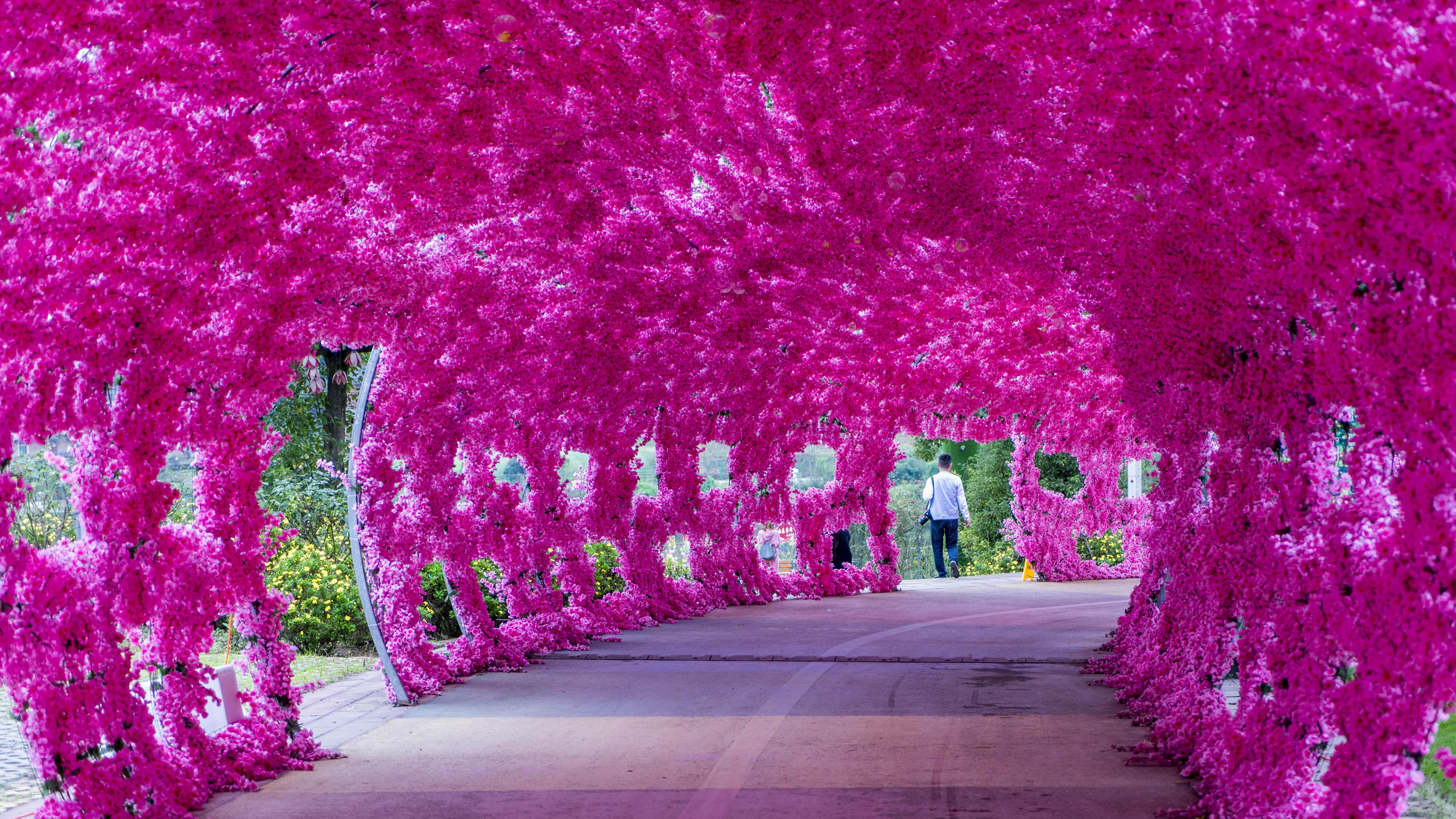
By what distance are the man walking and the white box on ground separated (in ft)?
50.7

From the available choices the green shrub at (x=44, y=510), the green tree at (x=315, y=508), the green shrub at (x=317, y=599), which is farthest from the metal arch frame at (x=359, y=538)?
the green shrub at (x=44, y=510)

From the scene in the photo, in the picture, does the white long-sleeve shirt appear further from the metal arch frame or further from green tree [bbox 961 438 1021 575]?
the metal arch frame

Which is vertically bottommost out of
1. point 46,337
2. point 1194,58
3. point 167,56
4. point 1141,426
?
point 1141,426

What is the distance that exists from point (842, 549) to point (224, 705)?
1399 cm

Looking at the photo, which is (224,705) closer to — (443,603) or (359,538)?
(359,538)

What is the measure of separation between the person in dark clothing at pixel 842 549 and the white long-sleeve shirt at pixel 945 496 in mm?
2249

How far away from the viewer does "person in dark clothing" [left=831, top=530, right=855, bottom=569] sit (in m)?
20.1

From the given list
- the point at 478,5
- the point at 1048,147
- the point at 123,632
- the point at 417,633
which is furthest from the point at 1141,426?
the point at 123,632

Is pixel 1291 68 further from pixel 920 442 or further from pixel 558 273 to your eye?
pixel 920 442

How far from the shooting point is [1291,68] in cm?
393

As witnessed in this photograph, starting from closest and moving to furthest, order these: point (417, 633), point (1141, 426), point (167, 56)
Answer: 1. point (167, 56)
2. point (417, 633)
3. point (1141, 426)

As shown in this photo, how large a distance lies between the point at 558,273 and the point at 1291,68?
6545mm

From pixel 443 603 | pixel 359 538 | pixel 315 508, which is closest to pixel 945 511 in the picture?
pixel 443 603

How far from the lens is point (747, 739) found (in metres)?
7.83
